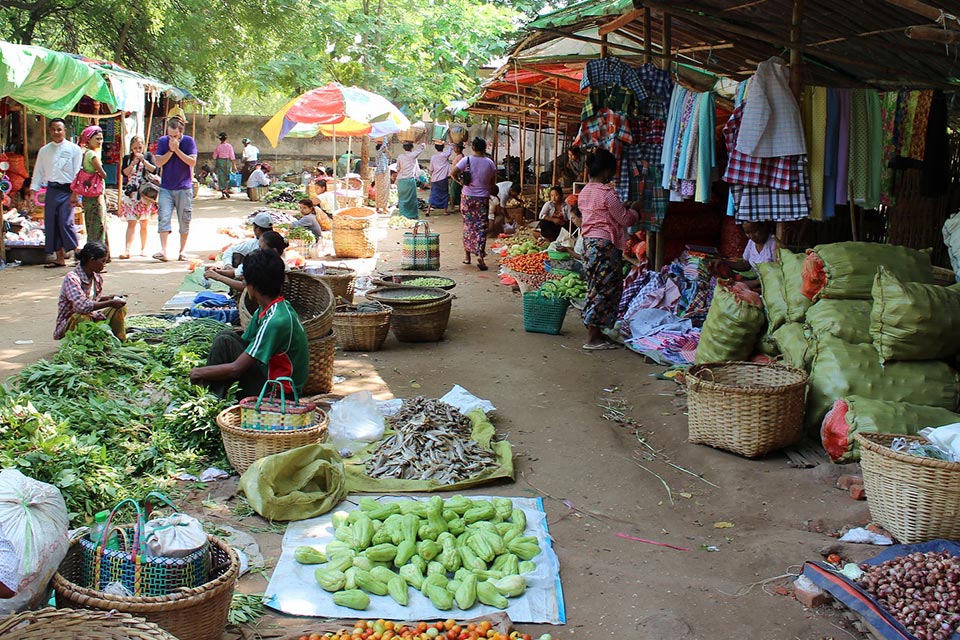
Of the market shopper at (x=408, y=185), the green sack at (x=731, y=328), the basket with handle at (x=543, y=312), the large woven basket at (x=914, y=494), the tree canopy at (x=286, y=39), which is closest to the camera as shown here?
the large woven basket at (x=914, y=494)

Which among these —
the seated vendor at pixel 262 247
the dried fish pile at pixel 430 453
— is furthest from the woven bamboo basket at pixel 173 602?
the seated vendor at pixel 262 247

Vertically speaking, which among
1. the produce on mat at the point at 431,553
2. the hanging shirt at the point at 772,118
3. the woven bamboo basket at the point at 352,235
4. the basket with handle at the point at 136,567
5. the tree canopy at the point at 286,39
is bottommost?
the produce on mat at the point at 431,553

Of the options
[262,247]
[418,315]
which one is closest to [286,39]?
[418,315]

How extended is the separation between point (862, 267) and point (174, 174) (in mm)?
9102

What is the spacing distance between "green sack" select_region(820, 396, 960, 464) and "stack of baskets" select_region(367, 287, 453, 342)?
13.0 feet

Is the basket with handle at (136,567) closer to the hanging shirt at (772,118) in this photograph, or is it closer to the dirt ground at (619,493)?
the dirt ground at (619,493)

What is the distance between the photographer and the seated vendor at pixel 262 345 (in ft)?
16.1

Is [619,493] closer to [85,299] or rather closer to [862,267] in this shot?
[862,267]

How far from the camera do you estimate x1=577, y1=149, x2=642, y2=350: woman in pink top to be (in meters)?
7.81

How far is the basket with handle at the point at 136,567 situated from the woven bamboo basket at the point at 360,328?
15.4 feet

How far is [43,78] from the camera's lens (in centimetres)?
983

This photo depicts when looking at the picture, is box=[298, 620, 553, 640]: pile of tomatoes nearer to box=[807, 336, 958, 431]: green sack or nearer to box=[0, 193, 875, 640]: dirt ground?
box=[0, 193, 875, 640]: dirt ground

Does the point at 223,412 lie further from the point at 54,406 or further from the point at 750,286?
the point at 750,286

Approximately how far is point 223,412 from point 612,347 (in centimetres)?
434
